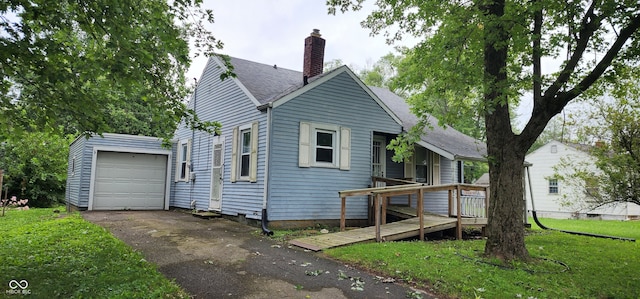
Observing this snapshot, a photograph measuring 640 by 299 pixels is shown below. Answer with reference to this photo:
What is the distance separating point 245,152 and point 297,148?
1.75m

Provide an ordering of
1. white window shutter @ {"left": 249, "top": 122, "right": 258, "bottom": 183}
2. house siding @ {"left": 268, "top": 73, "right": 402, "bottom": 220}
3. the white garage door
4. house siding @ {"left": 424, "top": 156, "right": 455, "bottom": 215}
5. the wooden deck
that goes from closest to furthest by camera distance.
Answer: the wooden deck
house siding @ {"left": 268, "top": 73, "right": 402, "bottom": 220}
white window shutter @ {"left": 249, "top": 122, "right": 258, "bottom": 183}
house siding @ {"left": 424, "top": 156, "right": 455, "bottom": 215}
the white garage door

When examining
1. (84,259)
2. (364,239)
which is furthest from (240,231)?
(84,259)

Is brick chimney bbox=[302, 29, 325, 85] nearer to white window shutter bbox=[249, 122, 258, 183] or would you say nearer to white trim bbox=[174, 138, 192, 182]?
white window shutter bbox=[249, 122, 258, 183]

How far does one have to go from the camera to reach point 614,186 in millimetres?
12461

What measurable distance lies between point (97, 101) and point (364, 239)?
5314 millimetres

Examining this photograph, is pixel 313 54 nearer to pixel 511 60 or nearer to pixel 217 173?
pixel 217 173

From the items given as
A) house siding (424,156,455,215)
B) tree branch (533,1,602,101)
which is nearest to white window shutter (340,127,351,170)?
house siding (424,156,455,215)

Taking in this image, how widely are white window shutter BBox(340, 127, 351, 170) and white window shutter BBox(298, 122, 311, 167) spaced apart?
3.43 ft

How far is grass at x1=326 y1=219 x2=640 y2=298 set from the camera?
475 cm

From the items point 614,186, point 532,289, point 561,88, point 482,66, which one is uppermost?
point 482,66

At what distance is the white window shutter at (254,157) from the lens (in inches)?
387

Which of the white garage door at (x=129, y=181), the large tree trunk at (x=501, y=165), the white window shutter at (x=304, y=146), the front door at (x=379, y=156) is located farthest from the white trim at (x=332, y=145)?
the white garage door at (x=129, y=181)

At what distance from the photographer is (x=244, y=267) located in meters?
5.55

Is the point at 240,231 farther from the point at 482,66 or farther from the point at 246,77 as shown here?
the point at 482,66
